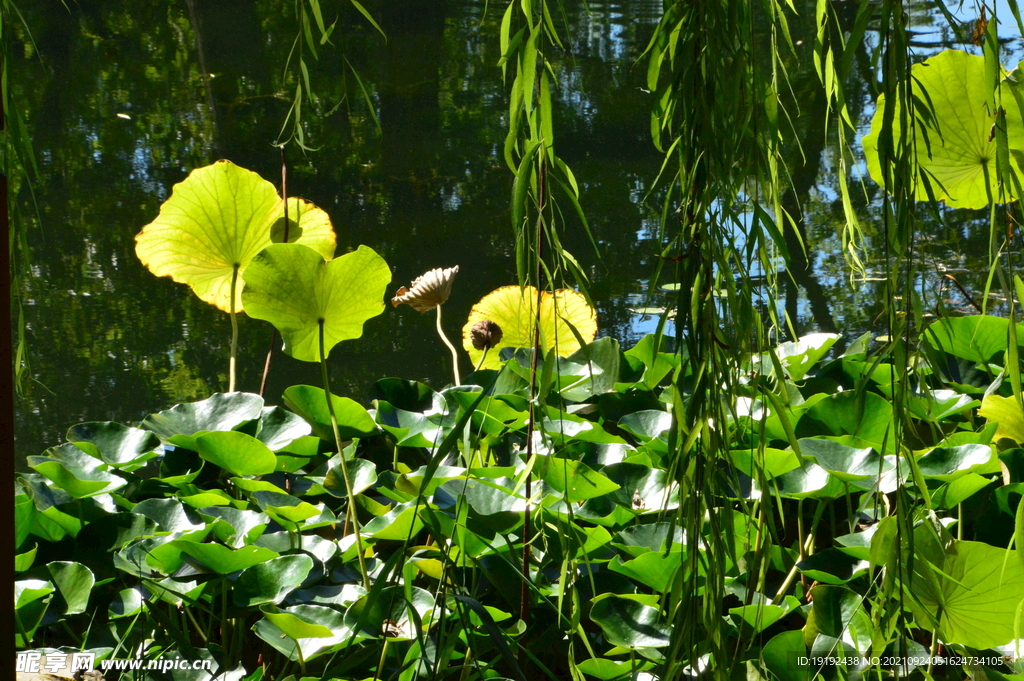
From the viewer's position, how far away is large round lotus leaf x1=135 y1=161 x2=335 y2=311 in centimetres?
84

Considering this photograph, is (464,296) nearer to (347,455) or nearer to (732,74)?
(347,455)

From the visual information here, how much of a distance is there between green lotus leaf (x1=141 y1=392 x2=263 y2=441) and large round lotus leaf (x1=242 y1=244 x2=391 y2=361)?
0.15 m

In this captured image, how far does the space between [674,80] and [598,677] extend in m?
0.41

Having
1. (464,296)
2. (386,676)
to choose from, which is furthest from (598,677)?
(464,296)

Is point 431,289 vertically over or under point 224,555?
over

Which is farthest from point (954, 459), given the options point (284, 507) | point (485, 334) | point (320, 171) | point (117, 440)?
point (320, 171)

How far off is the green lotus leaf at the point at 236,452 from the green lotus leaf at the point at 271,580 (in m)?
0.13

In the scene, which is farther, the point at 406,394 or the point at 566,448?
the point at 406,394

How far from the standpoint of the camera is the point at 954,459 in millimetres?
680

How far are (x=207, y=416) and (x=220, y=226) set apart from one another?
19 centimetres

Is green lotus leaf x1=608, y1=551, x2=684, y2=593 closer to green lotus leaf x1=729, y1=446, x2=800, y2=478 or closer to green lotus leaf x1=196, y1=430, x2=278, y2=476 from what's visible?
green lotus leaf x1=729, y1=446, x2=800, y2=478

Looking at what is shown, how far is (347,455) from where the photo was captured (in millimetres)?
797

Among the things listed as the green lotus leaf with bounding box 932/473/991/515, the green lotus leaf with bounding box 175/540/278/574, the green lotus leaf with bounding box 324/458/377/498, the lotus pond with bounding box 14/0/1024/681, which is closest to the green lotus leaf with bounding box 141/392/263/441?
the lotus pond with bounding box 14/0/1024/681

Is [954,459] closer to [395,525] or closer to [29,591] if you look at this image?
[395,525]
